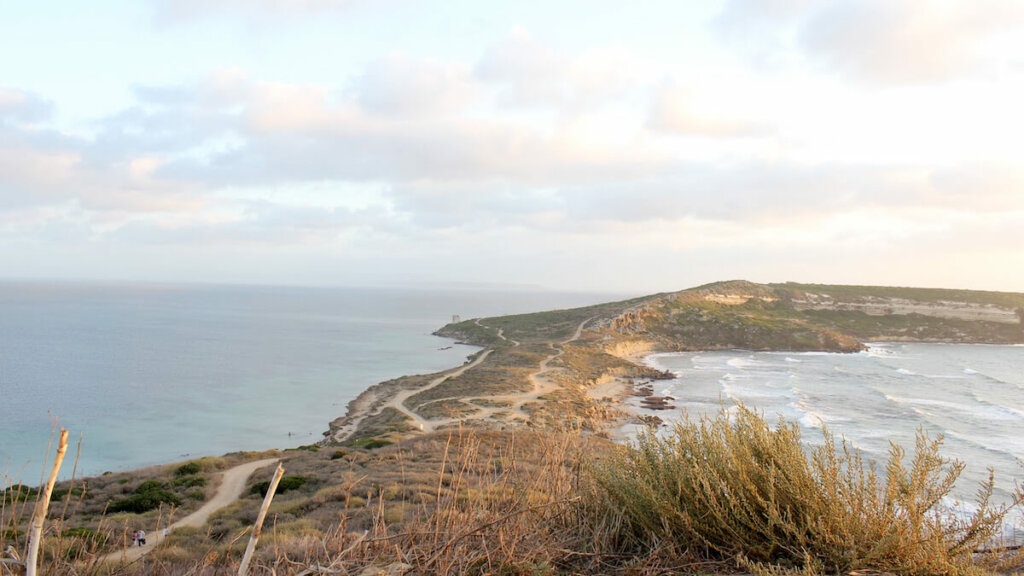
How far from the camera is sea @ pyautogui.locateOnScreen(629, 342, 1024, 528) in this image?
3036 cm

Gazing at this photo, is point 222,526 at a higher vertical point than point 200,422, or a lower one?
higher

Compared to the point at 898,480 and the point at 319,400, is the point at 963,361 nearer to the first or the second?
the point at 319,400

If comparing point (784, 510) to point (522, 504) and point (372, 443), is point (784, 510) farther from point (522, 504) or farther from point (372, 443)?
point (372, 443)

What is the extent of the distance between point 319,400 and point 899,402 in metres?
50.5

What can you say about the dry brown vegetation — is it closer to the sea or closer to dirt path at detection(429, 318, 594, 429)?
the sea

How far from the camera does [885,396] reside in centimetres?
4728

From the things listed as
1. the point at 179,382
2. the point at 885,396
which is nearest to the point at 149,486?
the point at 179,382

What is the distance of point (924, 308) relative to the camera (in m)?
115

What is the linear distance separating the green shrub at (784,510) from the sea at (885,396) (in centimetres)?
1025

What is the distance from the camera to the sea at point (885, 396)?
3036cm

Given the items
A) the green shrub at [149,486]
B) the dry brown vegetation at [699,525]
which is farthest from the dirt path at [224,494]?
the dry brown vegetation at [699,525]

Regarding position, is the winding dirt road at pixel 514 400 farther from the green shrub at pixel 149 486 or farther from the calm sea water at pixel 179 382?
the green shrub at pixel 149 486

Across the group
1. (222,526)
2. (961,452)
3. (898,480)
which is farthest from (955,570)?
(961,452)

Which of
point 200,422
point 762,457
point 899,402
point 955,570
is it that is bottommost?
point 200,422
